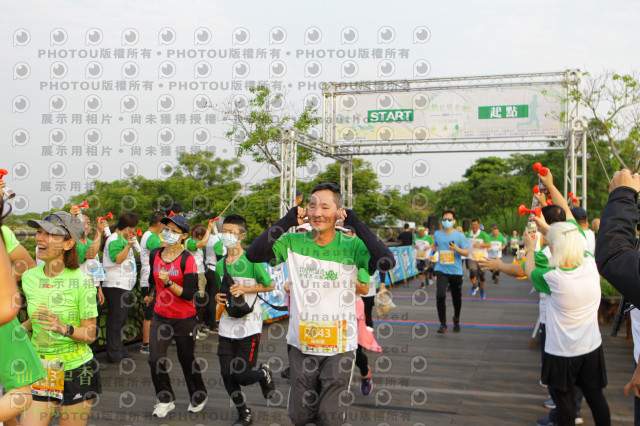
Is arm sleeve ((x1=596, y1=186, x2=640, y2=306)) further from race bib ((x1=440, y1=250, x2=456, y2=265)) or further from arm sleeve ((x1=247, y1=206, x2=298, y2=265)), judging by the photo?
race bib ((x1=440, y1=250, x2=456, y2=265))

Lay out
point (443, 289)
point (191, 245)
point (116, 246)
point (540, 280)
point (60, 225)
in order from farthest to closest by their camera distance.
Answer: point (443, 289), point (191, 245), point (116, 246), point (540, 280), point (60, 225)

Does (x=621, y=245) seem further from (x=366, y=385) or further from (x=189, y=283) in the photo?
(x=366, y=385)

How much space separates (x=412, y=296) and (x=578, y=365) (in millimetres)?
12456

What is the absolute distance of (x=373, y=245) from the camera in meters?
3.88

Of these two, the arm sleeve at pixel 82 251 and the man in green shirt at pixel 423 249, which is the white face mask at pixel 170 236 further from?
the man in green shirt at pixel 423 249

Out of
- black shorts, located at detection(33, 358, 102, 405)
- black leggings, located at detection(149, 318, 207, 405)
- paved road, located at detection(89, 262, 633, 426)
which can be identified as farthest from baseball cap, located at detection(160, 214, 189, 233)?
black shorts, located at detection(33, 358, 102, 405)

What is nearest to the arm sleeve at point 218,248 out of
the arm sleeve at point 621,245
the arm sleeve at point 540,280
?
the arm sleeve at point 540,280

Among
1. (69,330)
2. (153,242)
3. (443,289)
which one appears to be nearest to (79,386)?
(69,330)

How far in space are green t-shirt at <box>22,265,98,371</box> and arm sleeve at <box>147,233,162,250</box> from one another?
14.0ft

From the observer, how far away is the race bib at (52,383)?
3.52m

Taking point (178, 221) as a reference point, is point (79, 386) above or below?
below

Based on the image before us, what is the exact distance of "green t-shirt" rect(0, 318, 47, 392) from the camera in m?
2.24

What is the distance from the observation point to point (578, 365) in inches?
175

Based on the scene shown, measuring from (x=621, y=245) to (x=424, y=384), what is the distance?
5077mm
